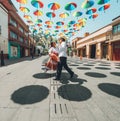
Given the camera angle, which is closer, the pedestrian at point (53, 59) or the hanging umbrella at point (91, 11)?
the pedestrian at point (53, 59)

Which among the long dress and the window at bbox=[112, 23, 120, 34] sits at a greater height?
the window at bbox=[112, 23, 120, 34]

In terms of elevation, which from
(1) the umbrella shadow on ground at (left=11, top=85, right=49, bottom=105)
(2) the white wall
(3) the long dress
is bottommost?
(1) the umbrella shadow on ground at (left=11, top=85, right=49, bottom=105)

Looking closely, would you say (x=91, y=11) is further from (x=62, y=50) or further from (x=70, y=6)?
(x=62, y=50)

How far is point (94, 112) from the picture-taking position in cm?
277

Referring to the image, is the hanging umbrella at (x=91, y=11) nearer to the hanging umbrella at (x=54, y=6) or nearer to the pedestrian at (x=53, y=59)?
the hanging umbrella at (x=54, y=6)

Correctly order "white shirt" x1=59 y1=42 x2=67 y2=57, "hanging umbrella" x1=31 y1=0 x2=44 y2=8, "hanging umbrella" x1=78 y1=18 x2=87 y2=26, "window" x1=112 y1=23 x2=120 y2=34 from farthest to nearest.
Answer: "window" x1=112 y1=23 x2=120 y2=34, "hanging umbrella" x1=78 y1=18 x2=87 y2=26, "hanging umbrella" x1=31 y1=0 x2=44 y2=8, "white shirt" x1=59 y1=42 x2=67 y2=57

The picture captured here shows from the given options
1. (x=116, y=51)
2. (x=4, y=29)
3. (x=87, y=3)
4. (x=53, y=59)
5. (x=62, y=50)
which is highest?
(x=87, y=3)

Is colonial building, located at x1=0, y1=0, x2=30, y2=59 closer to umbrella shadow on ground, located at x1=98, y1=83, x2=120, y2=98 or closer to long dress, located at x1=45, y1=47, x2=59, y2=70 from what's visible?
long dress, located at x1=45, y1=47, x2=59, y2=70

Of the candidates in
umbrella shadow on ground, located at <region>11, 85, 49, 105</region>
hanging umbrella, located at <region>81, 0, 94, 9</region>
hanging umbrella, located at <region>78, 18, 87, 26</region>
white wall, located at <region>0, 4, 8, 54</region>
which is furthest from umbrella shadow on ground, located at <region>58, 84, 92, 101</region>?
white wall, located at <region>0, 4, 8, 54</region>

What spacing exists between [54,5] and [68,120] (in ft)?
45.7

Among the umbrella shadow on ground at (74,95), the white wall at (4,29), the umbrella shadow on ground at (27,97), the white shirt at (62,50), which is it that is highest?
the white wall at (4,29)

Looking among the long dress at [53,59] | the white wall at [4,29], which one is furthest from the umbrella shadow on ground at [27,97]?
the white wall at [4,29]

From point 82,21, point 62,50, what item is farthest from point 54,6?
point 62,50

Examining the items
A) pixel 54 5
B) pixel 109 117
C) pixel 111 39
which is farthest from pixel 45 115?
pixel 111 39
